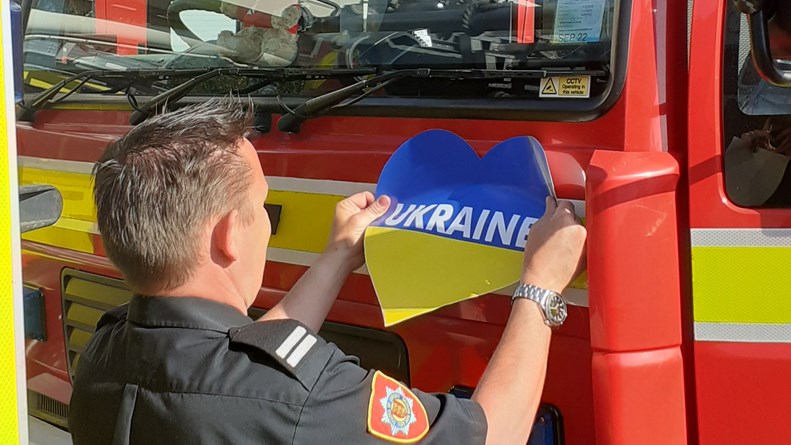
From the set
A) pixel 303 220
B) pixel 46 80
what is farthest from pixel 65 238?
pixel 303 220

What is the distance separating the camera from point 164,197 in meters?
1.19

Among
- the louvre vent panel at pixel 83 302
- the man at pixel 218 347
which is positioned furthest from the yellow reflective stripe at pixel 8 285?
the louvre vent panel at pixel 83 302

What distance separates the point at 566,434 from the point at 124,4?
1.96 meters

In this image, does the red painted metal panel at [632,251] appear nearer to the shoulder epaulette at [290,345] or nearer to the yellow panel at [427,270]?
the yellow panel at [427,270]

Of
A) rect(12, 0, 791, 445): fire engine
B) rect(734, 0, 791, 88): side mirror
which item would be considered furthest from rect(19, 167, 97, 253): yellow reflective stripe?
rect(734, 0, 791, 88): side mirror

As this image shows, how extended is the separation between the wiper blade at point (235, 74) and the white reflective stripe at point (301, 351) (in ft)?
2.67

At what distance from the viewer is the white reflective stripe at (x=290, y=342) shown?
Result: 3.77 feet

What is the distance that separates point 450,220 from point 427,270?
0.11 m

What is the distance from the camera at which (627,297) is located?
1.36m

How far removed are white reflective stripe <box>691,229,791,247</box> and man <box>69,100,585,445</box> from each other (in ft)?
0.80

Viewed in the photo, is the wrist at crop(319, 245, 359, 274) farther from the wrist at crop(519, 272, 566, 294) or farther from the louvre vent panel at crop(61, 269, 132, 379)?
the louvre vent panel at crop(61, 269, 132, 379)

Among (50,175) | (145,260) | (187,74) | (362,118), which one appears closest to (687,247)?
(362,118)

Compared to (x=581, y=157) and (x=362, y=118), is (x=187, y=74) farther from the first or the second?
(x=581, y=157)

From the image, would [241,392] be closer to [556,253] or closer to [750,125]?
[556,253]
